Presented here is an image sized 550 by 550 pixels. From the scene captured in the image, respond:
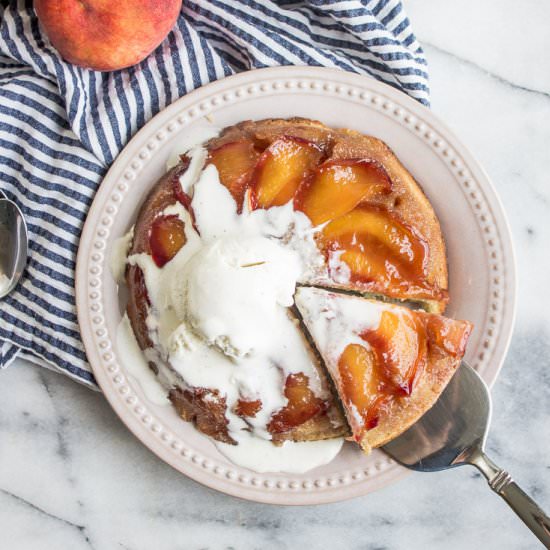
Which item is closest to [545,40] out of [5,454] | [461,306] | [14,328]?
[461,306]

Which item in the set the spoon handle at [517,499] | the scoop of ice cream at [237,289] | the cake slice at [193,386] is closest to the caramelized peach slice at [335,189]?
the scoop of ice cream at [237,289]

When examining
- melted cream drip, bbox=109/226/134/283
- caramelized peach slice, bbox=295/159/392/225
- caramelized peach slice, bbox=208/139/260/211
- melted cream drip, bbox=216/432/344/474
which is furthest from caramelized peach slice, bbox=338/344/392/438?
melted cream drip, bbox=109/226/134/283

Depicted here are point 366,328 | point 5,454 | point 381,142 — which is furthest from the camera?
point 5,454

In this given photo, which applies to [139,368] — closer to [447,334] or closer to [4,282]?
[4,282]

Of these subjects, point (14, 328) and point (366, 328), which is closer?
point (366, 328)

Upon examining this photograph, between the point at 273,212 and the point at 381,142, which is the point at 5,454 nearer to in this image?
the point at 273,212

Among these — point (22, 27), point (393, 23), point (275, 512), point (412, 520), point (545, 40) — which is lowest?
point (275, 512)

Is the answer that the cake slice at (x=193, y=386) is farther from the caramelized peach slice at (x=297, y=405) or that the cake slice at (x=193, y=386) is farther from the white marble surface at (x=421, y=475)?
the white marble surface at (x=421, y=475)
